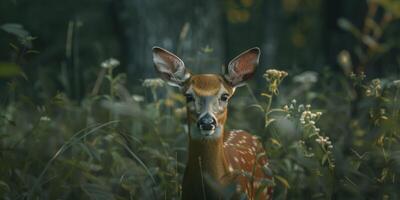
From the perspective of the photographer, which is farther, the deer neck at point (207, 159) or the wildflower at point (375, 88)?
the wildflower at point (375, 88)

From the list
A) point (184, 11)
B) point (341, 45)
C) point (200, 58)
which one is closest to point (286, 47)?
point (341, 45)

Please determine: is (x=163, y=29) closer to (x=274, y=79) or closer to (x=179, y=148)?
(x=179, y=148)

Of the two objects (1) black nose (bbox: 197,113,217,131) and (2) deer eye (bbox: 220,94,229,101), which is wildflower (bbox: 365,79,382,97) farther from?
(1) black nose (bbox: 197,113,217,131)

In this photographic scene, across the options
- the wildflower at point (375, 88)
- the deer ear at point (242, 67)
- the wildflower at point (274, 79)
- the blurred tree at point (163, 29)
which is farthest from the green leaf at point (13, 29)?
the blurred tree at point (163, 29)

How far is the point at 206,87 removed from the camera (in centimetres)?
496

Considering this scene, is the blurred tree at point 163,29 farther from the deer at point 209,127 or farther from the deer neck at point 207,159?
the deer neck at point 207,159

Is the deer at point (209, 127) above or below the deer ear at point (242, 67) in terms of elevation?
below

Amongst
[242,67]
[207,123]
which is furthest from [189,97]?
[242,67]

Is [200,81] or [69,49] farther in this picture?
[69,49]

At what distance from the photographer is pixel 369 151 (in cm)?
515

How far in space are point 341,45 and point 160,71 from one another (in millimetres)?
7219

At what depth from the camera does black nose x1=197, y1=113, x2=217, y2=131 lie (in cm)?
473

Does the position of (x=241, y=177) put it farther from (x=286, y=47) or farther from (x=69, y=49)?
(x=286, y=47)

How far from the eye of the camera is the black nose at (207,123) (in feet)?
15.5
